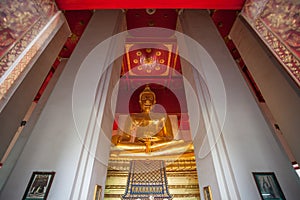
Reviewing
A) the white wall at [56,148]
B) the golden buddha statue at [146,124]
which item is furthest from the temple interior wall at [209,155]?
the golden buddha statue at [146,124]

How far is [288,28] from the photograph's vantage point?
4.43ft

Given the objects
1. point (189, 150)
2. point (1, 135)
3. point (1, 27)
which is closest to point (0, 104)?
point (1, 135)

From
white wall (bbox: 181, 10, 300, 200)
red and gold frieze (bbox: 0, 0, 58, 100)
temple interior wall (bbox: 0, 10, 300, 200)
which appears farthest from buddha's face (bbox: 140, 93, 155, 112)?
red and gold frieze (bbox: 0, 0, 58, 100)

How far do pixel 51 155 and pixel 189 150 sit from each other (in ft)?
9.05

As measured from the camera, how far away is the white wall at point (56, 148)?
1.34 m

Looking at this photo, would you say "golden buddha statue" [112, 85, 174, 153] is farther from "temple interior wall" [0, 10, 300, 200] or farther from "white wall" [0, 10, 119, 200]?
"white wall" [0, 10, 119, 200]

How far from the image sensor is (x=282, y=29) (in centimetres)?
141

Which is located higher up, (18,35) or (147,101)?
(147,101)

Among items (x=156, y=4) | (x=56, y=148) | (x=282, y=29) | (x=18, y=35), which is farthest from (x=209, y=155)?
(x=18, y=35)

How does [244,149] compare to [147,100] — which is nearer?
[244,149]

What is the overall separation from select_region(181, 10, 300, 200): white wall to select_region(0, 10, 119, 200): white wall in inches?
50.6

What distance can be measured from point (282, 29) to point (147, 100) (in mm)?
4363

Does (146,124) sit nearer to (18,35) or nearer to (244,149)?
(244,149)

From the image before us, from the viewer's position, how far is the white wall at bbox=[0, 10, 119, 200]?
4.39 ft
